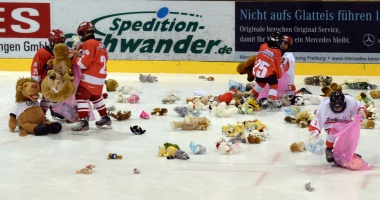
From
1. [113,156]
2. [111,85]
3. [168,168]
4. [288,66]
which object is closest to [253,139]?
[168,168]

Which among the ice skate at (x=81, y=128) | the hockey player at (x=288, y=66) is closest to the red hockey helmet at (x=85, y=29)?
the ice skate at (x=81, y=128)

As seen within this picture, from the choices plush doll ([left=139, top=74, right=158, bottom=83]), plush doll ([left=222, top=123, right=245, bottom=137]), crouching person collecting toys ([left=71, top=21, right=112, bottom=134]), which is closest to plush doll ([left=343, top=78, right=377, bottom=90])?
plush doll ([left=139, top=74, right=158, bottom=83])

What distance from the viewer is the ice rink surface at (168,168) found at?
698cm

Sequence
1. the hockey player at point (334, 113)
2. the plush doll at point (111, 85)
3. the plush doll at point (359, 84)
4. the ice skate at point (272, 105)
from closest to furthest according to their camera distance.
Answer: the hockey player at point (334, 113), the ice skate at point (272, 105), the plush doll at point (111, 85), the plush doll at point (359, 84)

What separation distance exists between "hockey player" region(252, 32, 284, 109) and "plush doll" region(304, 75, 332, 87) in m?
2.29

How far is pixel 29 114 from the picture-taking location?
9.30m

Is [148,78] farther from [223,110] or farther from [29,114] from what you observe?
[29,114]

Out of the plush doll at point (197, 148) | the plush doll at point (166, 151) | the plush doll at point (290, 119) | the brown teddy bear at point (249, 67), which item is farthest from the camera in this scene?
the brown teddy bear at point (249, 67)

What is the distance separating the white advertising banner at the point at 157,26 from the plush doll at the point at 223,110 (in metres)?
3.93

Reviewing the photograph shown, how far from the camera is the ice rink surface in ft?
22.9

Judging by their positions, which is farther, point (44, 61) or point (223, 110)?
point (223, 110)

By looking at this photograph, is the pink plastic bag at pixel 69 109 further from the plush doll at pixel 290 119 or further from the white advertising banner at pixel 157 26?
the white advertising banner at pixel 157 26

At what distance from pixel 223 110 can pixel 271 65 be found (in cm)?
100

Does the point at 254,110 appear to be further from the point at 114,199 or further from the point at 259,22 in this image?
the point at 114,199
